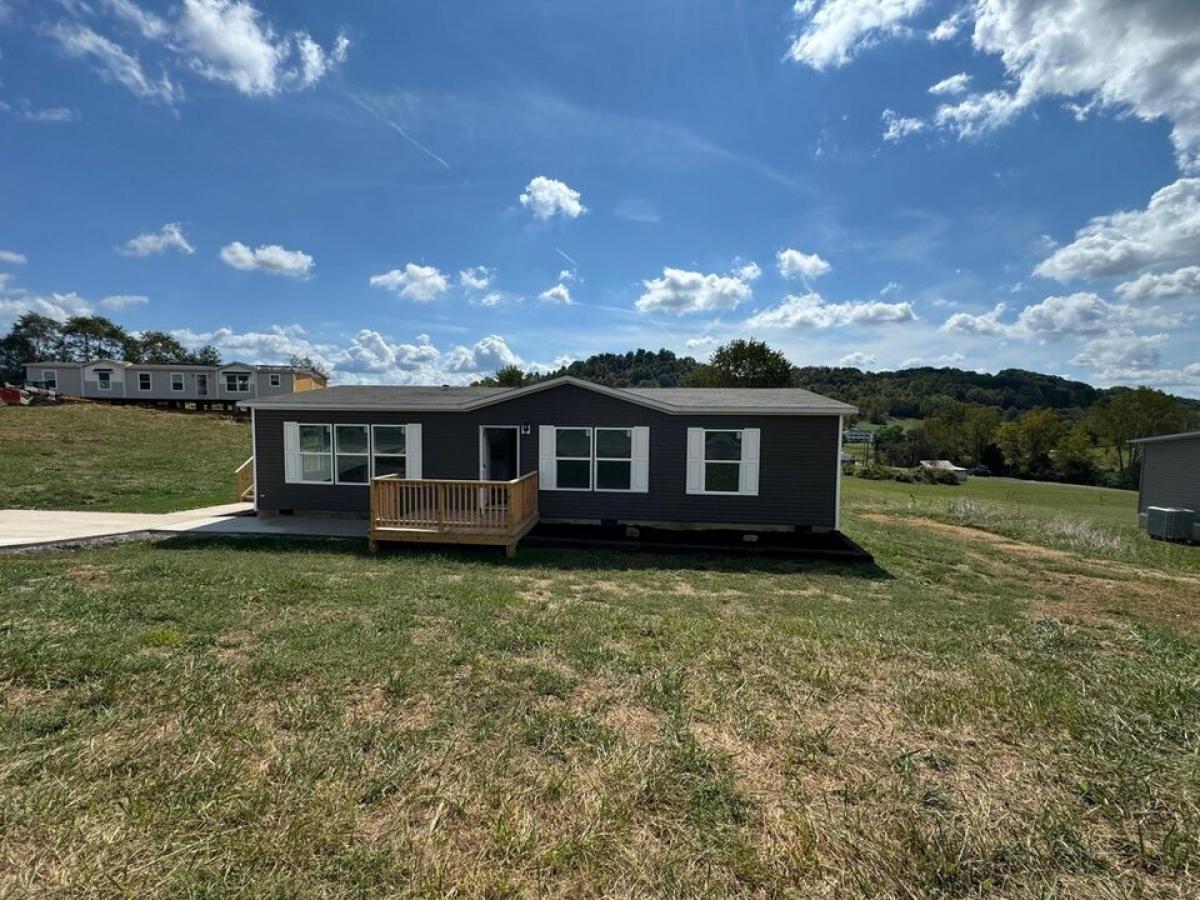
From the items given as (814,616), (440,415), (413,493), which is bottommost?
(814,616)

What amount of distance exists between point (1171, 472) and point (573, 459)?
18966mm

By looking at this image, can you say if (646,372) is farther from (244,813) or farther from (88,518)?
(244,813)

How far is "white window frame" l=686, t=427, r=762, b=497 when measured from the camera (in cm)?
1041

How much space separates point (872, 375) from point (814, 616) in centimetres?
10306

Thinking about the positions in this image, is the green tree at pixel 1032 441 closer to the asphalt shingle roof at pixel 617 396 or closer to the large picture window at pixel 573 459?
the asphalt shingle roof at pixel 617 396

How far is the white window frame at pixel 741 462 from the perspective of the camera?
10414 millimetres

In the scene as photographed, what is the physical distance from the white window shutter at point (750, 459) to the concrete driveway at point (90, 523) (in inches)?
395

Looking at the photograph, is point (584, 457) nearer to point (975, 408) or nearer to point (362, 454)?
point (362, 454)

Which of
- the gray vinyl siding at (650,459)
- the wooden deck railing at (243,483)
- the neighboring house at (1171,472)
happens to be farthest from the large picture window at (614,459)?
the neighboring house at (1171,472)

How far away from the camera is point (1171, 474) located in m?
16.6

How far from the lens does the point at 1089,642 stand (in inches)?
199

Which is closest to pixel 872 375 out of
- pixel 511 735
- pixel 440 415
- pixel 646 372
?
pixel 646 372

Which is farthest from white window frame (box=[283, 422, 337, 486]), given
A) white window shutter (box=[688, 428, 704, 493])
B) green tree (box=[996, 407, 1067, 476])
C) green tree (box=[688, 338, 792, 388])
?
green tree (box=[996, 407, 1067, 476])

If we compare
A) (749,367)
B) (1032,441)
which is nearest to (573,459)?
(749,367)
